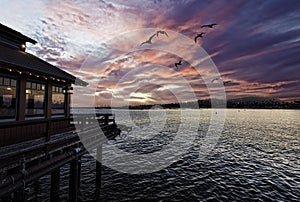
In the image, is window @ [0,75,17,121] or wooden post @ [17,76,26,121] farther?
wooden post @ [17,76,26,121]

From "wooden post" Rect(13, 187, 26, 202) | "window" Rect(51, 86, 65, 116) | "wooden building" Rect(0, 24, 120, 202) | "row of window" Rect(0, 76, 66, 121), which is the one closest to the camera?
"wooden post" Rect(13, 187, 26, 202)

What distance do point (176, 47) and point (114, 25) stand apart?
13.4 meters

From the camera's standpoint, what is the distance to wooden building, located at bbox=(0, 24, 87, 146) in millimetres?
8625

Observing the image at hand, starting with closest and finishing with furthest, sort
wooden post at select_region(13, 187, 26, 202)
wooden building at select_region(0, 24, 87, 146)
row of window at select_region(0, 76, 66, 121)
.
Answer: wooden post at select_region(13, 187, 26, 202)
wooden building at select_region(0, 24, 87, 146)
row of window at select_region(0, 76, 66, 121)

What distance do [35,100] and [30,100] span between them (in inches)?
17.9

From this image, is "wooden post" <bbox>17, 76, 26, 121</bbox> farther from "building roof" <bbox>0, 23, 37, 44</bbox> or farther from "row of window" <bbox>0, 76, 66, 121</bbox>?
"building roof" <bbox>0, 23, 37, 44</bbox>

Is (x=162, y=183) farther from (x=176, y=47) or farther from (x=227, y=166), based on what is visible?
(x=176, y=47)

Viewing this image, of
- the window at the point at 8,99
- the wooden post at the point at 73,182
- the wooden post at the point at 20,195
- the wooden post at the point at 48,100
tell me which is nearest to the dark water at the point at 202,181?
the wooden post at the point at 73,182

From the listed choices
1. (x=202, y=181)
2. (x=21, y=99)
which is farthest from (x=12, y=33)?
(x=202, y=181)

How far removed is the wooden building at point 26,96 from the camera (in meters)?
8.62

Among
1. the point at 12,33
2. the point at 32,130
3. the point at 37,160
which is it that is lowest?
the point at 37,160

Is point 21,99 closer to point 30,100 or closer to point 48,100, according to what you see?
point 30,100

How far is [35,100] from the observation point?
472 inches

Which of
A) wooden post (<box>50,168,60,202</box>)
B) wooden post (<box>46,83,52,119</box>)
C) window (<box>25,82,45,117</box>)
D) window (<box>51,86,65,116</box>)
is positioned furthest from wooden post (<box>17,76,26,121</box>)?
wooden post (<box>50,168,60,202</box>)
